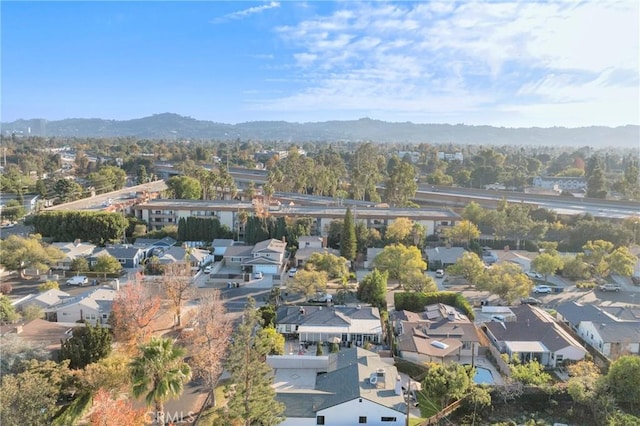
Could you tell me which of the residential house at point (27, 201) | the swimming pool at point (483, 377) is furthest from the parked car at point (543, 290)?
the residential house at point (27, 201)

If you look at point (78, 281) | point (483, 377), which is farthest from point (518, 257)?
point (78, 281)

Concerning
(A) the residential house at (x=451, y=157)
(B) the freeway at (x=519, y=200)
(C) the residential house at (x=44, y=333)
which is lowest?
(C) the residential house at (x=44, y=333)

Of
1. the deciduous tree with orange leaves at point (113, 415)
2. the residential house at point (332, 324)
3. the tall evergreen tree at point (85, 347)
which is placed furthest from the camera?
the residential house at point (332, 324)

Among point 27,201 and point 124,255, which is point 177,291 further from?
point 27,201

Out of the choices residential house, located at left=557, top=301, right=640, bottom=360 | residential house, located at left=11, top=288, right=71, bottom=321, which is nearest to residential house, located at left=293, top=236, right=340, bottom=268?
residential house, located at left=11, top=288, right=71, bottom=321

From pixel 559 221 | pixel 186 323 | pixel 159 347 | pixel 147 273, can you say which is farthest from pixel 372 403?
pixel 559 221

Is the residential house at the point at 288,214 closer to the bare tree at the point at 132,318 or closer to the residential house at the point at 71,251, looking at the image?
the residential house at the point at 71,251
